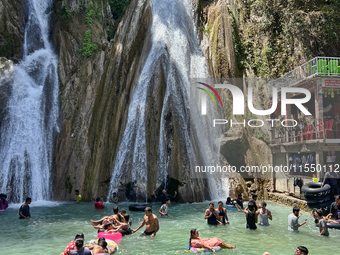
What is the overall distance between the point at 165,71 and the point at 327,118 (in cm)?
1109

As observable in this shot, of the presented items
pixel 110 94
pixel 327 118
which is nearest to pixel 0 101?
pixel 110 94

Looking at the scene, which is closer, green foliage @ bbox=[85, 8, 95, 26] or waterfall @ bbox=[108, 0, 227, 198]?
waterfall @ bbox=[108, 0, 227, 198]

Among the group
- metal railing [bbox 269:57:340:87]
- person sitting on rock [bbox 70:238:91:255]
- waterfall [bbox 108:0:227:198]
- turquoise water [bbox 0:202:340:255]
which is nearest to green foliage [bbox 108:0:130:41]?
waterfall [bbox 108:0:227:198]

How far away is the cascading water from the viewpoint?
928 inches

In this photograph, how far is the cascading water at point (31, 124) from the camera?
928 inches

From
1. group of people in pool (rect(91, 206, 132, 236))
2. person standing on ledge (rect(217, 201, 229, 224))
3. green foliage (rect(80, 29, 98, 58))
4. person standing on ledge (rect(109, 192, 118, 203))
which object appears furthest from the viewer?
green foliage (rect(80, 29, 98, 58))

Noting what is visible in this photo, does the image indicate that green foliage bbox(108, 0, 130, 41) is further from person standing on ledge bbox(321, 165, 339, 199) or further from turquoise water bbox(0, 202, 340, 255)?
person standing on ledge bbox(321, 165, 339, 199)

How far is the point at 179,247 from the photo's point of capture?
10.8m

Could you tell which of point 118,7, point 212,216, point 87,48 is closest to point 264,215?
point 212,216

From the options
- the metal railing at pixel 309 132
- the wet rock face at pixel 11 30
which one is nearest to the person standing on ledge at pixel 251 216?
the metal railing at pixel 309 132

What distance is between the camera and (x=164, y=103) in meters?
22.8

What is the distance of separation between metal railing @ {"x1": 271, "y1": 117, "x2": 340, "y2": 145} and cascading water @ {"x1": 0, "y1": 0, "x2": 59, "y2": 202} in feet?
54.9

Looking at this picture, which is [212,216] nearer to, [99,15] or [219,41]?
[219,41]

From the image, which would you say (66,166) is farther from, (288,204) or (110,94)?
(288,204)
